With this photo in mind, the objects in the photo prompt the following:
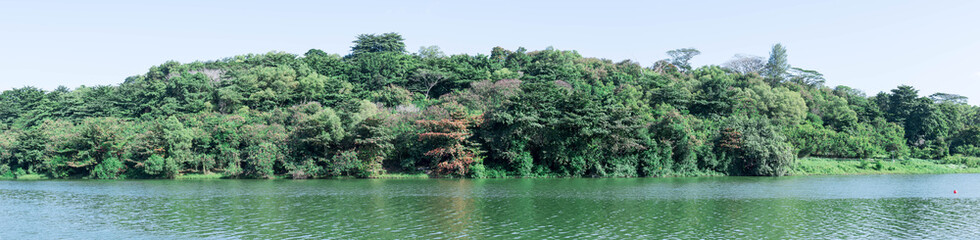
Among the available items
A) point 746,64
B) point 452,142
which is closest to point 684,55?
point 746,64

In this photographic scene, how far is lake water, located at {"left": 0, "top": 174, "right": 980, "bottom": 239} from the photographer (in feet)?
75.7

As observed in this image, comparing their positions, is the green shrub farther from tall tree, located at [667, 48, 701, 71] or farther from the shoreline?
tall tree, located at [667, 48, 701, 71]

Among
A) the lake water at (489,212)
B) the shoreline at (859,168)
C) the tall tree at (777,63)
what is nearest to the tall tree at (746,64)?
the tall tree at (777,63)

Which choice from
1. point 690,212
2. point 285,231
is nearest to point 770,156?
point 690,212

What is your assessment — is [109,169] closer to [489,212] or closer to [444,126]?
[444,126]

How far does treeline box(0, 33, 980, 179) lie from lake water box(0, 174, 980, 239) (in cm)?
1342

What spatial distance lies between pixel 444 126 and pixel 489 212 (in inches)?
1042

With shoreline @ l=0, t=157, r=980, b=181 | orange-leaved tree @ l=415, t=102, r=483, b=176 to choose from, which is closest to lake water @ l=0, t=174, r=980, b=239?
orange-leaved tree @ l=415, t=102, r=483, b=176

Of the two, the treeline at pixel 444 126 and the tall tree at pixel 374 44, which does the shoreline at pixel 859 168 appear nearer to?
the treeline at pixel 444 126

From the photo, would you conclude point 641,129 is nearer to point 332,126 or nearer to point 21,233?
point 332,126

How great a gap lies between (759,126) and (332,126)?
42.0m

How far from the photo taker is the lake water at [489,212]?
23062 millimetres

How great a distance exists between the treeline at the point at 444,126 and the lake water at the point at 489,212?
1342 centimetres

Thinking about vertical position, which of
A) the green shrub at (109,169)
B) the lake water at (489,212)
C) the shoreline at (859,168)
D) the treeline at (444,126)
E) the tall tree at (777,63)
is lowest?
the lake water at (489,212)
